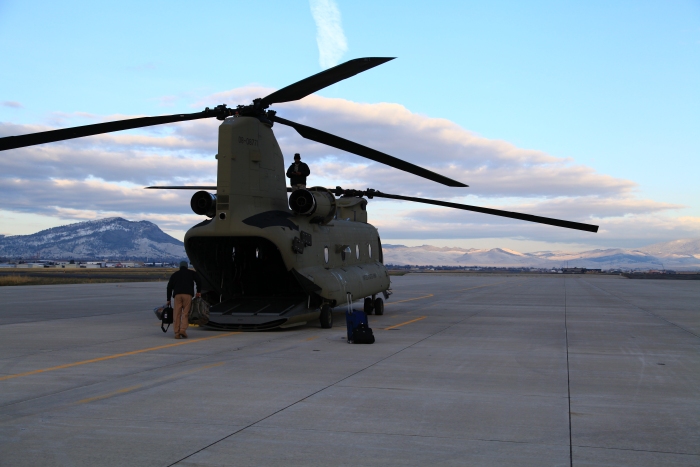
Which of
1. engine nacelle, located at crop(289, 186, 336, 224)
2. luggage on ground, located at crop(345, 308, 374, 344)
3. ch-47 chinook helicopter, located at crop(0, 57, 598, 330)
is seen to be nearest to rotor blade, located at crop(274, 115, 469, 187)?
ch-47 chinook helicopter, located at crop(0, 57, 598, 330)

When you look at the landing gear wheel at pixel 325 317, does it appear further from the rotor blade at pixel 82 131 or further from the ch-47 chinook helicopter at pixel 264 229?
the rotor blade at pixel 82 131

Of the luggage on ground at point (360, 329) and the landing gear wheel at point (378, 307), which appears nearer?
the luggage on ground at point (360, 329)

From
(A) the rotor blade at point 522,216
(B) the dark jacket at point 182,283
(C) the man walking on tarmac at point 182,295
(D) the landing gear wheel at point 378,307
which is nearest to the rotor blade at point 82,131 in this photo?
(C) the man walking on tarmac at point 182,295

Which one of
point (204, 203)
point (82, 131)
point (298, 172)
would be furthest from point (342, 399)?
point (298, 172)

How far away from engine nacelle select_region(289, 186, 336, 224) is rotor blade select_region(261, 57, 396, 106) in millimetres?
2868

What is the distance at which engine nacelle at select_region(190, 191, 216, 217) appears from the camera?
15.6m

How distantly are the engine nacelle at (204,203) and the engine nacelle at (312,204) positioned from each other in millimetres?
2111

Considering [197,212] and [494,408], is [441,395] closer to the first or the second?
[494,408]

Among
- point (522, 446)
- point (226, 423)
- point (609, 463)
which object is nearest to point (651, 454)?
point (609, 463)

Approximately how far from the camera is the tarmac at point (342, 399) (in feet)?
17.5

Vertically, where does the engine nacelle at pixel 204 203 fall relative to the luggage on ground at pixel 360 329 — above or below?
above

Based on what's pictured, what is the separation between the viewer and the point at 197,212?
15789 millimetres

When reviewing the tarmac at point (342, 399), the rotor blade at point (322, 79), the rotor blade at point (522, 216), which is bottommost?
the tarmac at point (342, 399)

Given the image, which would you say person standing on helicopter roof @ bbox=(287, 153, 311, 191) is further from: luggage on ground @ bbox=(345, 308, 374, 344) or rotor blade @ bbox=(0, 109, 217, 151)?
luggage on ground @ bbox=(345, 308, 374, 344)
